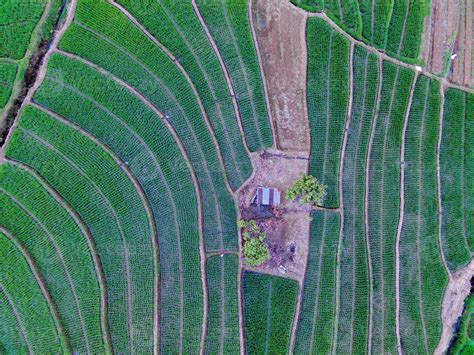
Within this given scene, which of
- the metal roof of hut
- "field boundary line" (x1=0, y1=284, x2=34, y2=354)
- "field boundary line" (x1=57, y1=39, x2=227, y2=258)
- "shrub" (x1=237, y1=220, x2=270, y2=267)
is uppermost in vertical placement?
"field boundary line" (x1=57, y1=39, x2=227, y2=258)

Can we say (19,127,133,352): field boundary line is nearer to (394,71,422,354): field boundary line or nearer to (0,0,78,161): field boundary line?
(0,0,78,161): field boundary line

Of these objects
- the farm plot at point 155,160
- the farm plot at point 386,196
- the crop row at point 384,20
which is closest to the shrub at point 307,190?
the farm plot at point 386,196

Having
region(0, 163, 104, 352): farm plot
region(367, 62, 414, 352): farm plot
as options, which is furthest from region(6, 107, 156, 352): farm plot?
region(367, 62, 414, 352): farm plot

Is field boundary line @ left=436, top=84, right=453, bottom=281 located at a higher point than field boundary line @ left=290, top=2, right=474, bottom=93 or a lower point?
lower

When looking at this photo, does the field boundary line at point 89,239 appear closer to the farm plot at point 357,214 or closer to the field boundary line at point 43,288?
the field boundary line at point 43,288

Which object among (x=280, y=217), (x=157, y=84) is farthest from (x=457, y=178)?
(x=157, y=84)

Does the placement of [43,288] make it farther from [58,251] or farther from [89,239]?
[89,239]
